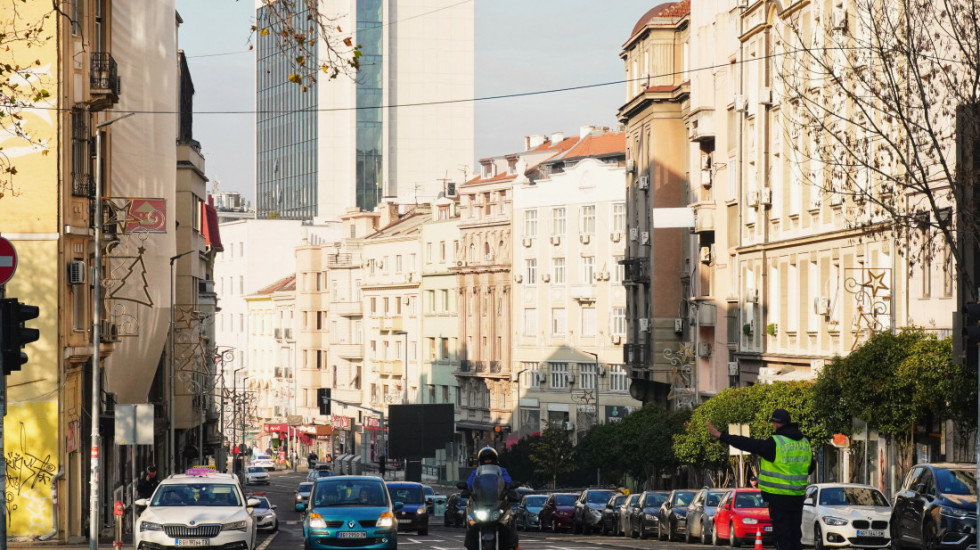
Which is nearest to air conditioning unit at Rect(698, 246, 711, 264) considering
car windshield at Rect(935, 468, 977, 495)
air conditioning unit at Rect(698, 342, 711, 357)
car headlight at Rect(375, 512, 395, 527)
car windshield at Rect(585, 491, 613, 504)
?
air conditioning unit at Rect(698, 342, 711, 357)

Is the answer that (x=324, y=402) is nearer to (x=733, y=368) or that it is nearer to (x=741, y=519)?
(x=733, y=368)

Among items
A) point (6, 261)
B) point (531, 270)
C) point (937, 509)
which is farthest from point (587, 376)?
point (6, 261)

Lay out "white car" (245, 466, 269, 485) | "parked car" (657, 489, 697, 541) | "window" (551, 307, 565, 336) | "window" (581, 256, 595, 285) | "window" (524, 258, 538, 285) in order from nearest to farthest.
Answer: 1. "parked car" (657, 489, 697, 541)
2. "window" (581, 256, 595, 285)
3. "window" (551, 307, 565, 336)
4. "window" (524, 258, 538, 285)
5. "white car" (245, 466, 269, 485)

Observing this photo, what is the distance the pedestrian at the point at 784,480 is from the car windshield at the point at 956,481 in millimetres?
7364

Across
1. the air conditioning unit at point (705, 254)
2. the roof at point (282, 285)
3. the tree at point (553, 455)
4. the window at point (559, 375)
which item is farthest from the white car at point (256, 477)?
the air conditioning unit at point (705, 254)

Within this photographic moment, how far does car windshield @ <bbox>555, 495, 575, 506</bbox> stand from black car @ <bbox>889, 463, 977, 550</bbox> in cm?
2432

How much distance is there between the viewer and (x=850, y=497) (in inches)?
1155

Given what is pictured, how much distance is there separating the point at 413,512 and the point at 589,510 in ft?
18.5

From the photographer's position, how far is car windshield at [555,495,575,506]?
162 ft

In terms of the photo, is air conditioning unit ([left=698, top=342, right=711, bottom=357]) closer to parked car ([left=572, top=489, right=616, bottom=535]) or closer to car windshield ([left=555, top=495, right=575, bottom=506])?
A: car windshield ([left=555, top=495, right=575, bottom=506])

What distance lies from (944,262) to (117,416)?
17.6m

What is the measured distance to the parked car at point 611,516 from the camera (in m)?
44.2

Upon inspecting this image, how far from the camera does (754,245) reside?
5225cm

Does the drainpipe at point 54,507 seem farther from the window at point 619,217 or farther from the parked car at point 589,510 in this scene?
the window at point 619,217
